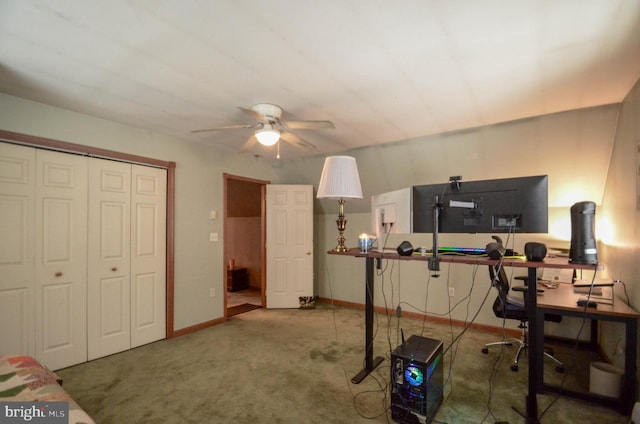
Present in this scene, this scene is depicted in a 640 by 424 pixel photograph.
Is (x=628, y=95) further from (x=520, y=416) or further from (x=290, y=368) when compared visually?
(x=290, y=368)

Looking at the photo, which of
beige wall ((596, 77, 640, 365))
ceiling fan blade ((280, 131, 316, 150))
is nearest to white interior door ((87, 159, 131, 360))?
ceiling fan blade ((280, 131, 316, 150))

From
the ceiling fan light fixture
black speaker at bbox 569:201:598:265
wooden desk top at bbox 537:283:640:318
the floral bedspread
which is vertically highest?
the ceiling fan light fixture

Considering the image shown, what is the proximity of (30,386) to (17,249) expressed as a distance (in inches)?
72.0

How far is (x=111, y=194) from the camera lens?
3.19 metres

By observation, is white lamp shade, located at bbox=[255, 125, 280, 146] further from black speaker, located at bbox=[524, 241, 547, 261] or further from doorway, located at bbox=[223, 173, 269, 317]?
doorway, located at bbox=[223, 173, 269, 317]

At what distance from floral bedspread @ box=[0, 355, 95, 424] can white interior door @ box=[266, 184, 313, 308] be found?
3314 mm

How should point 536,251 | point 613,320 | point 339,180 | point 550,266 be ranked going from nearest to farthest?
point 550,266, point 536,251, point 613,320, point 339,180

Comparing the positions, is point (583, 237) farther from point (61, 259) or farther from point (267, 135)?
point (61, 259)

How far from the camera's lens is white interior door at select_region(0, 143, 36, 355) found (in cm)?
255

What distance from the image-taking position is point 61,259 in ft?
9.37

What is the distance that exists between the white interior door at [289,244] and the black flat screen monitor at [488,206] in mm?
3021

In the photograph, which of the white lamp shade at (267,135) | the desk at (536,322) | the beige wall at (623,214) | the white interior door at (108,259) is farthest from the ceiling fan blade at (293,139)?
the beige wall at (623,214)

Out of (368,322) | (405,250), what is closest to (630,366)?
(405,250)

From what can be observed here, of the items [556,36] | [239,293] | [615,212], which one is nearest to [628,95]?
[615,212]
